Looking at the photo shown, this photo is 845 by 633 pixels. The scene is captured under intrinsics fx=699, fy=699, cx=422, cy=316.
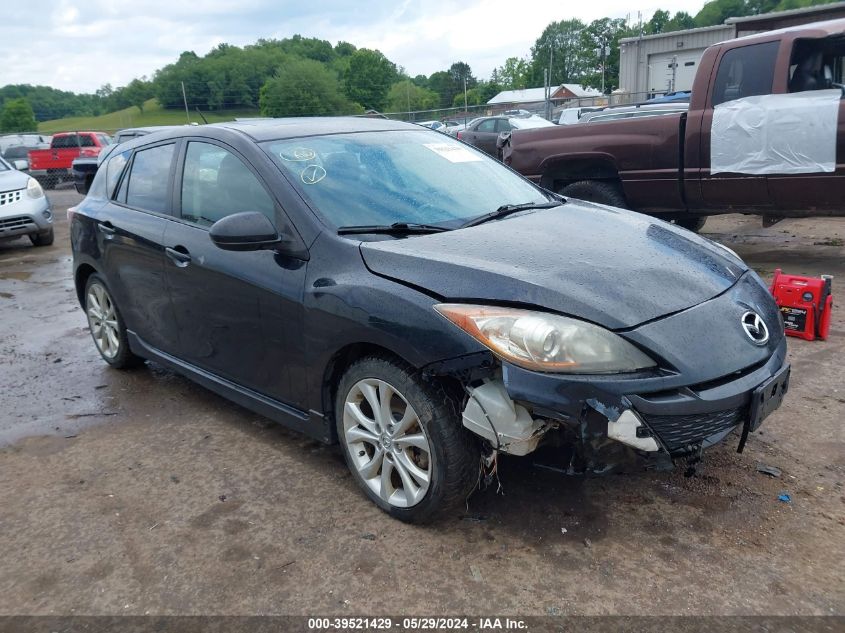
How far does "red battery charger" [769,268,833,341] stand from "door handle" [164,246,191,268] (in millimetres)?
3834

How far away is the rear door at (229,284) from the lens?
3.20m

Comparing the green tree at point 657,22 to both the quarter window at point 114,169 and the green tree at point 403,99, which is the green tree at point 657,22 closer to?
the green tree at point 403,99

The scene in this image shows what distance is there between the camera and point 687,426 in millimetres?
2418

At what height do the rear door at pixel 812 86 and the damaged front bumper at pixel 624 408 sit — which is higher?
the rear door at pixel 812 86

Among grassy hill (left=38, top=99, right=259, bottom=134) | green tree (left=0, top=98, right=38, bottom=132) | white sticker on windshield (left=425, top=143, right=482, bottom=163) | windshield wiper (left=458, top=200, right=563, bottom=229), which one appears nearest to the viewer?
windshield wiper (left=458, top=200, right=563, bottom=229)

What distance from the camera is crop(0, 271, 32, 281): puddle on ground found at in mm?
8810

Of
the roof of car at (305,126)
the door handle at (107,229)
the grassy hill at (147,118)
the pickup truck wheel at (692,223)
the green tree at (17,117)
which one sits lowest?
the pickup truck wheel at (692,223)

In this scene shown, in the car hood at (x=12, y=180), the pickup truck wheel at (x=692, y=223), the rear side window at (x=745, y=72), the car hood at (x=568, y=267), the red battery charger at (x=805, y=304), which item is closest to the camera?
the car hood at (x=568, y=267)

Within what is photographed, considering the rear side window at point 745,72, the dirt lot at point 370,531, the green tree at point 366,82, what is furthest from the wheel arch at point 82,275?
the green tree at point 366,82

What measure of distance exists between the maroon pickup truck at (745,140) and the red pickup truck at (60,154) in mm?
20437

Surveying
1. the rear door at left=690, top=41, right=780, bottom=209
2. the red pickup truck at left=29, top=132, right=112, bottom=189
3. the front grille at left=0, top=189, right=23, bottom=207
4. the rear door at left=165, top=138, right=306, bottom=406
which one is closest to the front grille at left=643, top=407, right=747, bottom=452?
the rear door at left=165, top=138, right=306, bottom=406

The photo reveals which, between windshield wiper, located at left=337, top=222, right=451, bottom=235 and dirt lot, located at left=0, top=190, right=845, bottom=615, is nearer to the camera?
dirt lot, located at left=0, top=190, right=845, bottom=615

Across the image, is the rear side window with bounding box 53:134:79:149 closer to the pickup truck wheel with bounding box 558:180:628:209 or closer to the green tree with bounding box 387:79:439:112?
the pickup truck wheel with bounding box 558:180:628:209

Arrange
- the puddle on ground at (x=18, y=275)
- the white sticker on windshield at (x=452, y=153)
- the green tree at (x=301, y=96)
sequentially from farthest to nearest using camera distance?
the green tree at (x=301, y=96), the puddle on ground at (x=18, y=275), the white sticker on windshield at (x=452, y=153)
